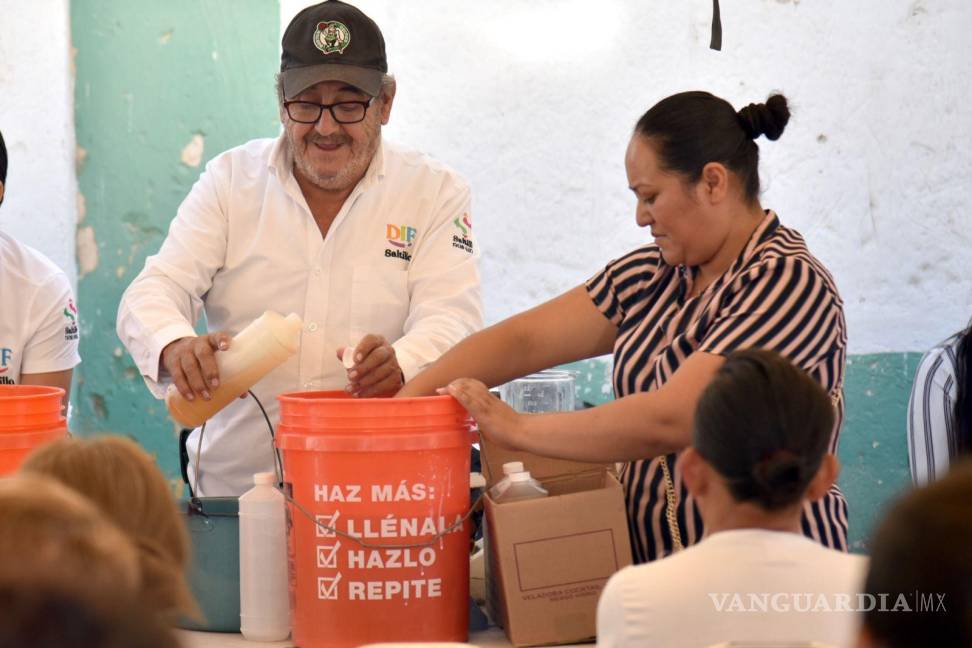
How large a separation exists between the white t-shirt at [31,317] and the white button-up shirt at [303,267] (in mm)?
255

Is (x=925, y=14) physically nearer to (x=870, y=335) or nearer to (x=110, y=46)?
(x=870, y=335)

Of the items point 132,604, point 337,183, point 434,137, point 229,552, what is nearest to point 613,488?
point 229,552

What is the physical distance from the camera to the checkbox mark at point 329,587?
79.0 inches

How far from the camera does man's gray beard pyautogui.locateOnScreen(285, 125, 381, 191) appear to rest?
2842 mm

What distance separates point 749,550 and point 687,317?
29.4 inches

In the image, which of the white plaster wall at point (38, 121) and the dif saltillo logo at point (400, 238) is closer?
the dif saltillo logo at point (400, 238)

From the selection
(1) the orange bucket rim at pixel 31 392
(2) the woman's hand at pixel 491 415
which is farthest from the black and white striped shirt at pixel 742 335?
(1) the orange bucket rim at pixel 31 392

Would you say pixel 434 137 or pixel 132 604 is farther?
pixel 434 137

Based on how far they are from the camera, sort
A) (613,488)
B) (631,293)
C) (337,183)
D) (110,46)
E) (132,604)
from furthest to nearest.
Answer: (110,46), (337,183), (631,293), (613,488), (132,604)

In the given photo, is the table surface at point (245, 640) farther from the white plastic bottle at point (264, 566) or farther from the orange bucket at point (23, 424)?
the orange bucket at point (23, 424)

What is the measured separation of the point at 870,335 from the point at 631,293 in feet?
5.98

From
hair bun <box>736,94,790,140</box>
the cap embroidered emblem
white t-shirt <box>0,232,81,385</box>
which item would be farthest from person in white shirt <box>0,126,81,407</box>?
hair bun <box>736,94,790,140</box>

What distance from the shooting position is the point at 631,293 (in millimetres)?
2469

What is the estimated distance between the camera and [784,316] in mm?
2086
